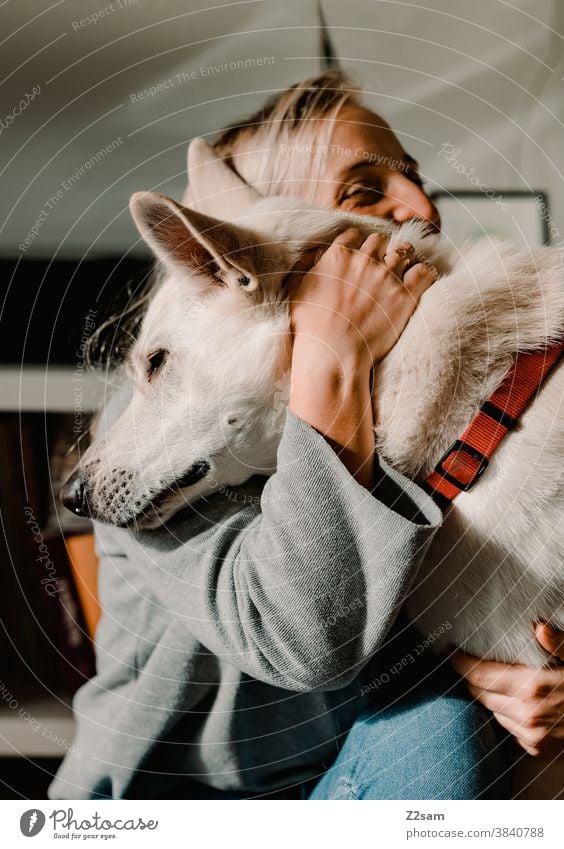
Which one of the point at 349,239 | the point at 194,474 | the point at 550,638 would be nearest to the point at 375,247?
the point at 349,239

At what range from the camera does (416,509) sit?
0.50m

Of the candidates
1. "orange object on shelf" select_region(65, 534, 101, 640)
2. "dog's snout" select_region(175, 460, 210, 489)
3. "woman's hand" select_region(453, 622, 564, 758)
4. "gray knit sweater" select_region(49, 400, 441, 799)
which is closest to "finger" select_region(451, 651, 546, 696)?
"woman's hand" select_region(453, 622, 564, 758)

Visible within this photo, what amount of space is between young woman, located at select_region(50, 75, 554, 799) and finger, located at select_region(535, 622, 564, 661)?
0.15 ft

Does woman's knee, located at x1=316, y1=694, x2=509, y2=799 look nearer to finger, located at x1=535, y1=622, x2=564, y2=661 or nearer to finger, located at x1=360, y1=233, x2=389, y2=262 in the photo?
finger, located at x1=535, y1=622, x2=564, y2=661

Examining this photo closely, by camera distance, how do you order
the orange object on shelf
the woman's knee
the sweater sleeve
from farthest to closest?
the orange object on shelf < the woman's knee < the sweater sleeve

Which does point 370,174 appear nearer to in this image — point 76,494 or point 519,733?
point 76,494

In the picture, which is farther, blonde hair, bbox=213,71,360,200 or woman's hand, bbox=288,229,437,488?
blonde hair, bbox=213,71,360,200

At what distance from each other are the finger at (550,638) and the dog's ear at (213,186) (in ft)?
1.57

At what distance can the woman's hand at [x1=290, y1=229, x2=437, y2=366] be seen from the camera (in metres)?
0.54

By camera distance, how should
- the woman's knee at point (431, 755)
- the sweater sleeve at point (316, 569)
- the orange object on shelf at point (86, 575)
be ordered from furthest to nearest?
the orange object on shelf at point (86, 575) < the woman's knee at point (431, 755) < the sweater sleeve at point (316, 569)

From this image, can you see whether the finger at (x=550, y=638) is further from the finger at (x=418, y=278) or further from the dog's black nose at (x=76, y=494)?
the dog's black nose at (x=76, y=494)

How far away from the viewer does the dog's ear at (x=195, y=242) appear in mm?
501

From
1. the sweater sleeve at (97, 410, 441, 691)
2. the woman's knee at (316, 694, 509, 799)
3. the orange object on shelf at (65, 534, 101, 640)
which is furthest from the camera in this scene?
the orange object on shelf at (65, 534, 101, 640)
